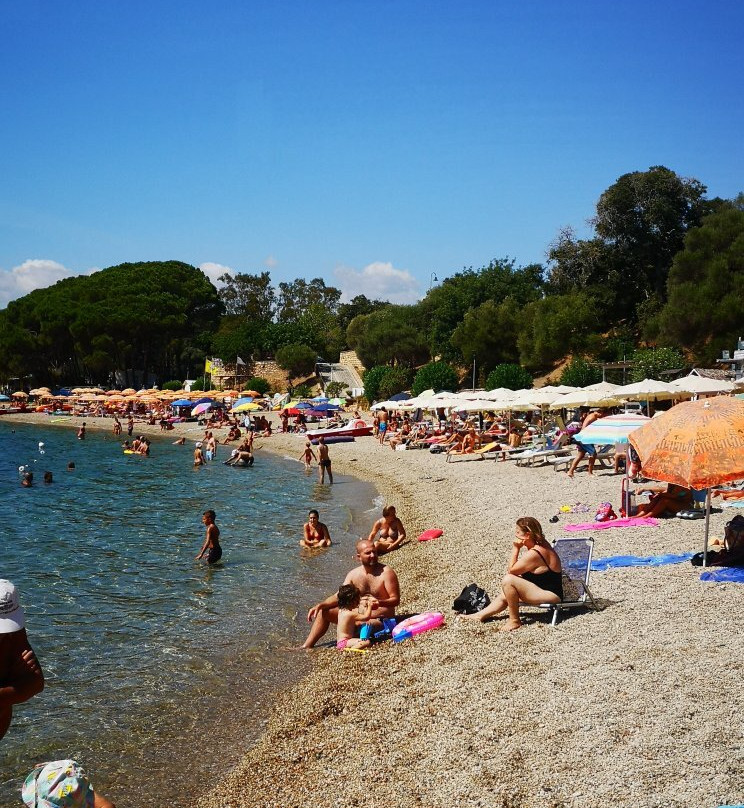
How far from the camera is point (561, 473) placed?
1772cm

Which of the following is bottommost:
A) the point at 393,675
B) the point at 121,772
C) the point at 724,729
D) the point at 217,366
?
the point at 121,772

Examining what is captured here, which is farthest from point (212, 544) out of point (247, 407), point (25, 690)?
point (247, 407)

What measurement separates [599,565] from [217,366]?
6035 cm

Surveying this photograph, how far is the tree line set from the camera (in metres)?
39.1

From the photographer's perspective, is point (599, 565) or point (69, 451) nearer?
point (599, 565)

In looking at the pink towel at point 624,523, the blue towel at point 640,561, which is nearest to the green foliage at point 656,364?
the pink towel at point 624,523

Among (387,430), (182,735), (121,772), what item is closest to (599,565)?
(182,735)

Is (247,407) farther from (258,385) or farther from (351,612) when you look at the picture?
(351,612)

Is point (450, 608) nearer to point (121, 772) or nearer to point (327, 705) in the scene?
point (327, 705)

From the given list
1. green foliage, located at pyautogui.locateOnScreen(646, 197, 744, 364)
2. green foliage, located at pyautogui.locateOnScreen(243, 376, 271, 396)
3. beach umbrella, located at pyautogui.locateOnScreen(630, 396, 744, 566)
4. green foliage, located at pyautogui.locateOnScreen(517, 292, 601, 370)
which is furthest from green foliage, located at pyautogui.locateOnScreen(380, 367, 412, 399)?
beach umbrella, located at pyautogui.locateOnScreen(630, 396, 744, 566)

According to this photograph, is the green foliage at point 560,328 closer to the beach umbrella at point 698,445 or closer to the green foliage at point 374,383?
the green foliage at point 374,383

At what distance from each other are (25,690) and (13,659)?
0.56 feet

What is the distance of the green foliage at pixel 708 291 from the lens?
1467 inches

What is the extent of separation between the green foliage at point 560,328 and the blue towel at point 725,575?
34.8m
